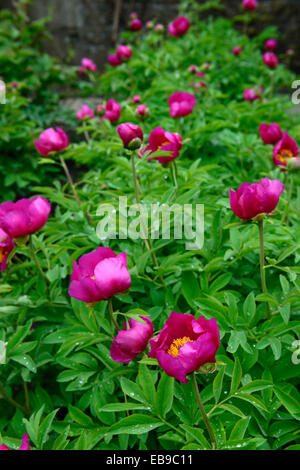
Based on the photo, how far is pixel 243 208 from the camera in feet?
2.57

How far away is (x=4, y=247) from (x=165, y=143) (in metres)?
0.46

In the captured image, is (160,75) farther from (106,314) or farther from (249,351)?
(249,351)

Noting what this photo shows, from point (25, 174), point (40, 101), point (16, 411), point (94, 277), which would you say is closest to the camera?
point (94, 277)

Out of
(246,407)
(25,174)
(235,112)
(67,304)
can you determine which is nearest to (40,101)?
(25,174)

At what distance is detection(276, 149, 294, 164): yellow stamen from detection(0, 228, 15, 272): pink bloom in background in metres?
0.74

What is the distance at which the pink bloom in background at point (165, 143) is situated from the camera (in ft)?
3.32

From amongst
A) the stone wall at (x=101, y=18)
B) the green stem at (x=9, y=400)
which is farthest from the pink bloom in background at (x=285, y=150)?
the stone wall at (x=101, y=18)

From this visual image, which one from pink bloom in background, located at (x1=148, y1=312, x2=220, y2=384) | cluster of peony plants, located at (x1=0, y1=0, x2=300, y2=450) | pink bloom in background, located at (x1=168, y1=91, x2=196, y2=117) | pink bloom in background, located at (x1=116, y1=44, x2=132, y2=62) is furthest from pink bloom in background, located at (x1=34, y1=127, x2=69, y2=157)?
pink bloom in background, located at (x1=116, y1=44, x2=132, y2=62)

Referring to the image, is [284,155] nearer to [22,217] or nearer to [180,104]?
[180,104]

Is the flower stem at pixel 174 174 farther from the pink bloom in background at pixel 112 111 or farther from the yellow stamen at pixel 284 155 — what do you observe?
the pink bloom in background at pixel 112 111

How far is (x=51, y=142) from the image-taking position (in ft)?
3.86

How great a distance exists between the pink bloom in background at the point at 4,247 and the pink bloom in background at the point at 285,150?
2.28 feet

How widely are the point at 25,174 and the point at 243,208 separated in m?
1.66

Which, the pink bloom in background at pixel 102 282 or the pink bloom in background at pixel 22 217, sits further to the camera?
the pink bloom in background at pixel 22 217
